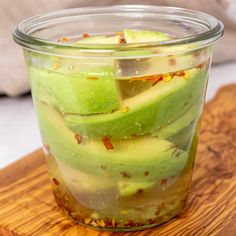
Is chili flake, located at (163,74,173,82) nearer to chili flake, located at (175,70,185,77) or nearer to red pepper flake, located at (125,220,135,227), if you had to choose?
chili flake, located at (175,70,185,77)

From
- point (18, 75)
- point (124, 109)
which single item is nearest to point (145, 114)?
point (124, 109)

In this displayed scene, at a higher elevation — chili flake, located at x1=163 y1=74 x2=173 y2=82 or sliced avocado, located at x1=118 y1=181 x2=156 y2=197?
chili flake, located at x1=163 y1=74 x2=173 y2=82

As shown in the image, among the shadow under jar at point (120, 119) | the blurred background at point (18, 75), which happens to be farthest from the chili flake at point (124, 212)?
the blurred background at point (18, 75)

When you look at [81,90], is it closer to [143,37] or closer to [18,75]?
[143,37]

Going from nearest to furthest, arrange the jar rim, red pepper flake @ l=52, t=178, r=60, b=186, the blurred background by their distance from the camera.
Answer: the jar rim < red pepper flake @ l=52, t=178, r=60, b=186 < the blurred background

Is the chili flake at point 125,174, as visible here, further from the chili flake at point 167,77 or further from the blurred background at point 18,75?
the blurred background at point 18,75

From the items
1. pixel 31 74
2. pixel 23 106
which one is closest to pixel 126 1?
pixel 23 106

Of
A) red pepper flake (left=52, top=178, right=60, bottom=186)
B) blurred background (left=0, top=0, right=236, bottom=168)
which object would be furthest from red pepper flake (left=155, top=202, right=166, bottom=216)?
blurred background (left=0, top=0, right=236, bottom=168)

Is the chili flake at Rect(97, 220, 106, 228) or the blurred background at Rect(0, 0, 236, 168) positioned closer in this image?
the chili flake at Rect(97, 220, 106, 228)
